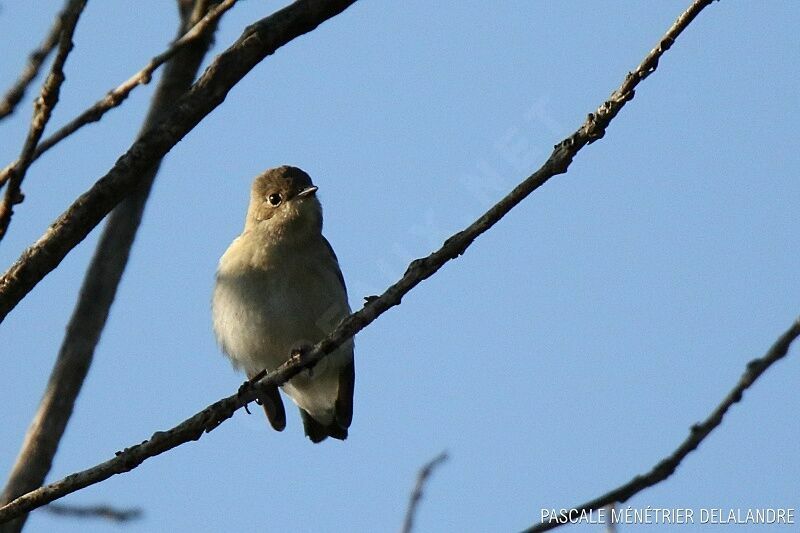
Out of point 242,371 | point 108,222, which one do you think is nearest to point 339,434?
point 242,371

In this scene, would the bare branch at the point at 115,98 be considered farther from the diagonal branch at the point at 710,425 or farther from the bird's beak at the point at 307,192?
the bird's beak at the point at 307,192

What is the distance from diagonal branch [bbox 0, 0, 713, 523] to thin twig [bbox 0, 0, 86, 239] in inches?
38.0

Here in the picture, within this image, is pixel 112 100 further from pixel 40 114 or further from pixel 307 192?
pixel 307 192

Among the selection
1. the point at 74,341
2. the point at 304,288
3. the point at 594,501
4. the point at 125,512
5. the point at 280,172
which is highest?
the point at 280,172

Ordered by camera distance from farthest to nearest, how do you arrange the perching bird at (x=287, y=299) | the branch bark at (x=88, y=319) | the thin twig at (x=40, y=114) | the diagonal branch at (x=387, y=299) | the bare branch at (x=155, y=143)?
the perching bird at (x=287, y=299), the branch bark at (x=88, y=319), the bare branch at (x=155, y=143), the diagonal branch at (x=387, y=299), the thin twig at (x=40, y=114)

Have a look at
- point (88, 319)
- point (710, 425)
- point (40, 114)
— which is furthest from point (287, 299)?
point (710, 425)

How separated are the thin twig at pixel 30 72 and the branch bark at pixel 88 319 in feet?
2.05

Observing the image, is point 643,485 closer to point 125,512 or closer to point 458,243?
point 458,243

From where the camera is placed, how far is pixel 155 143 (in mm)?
3984

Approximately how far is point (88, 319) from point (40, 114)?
229cm

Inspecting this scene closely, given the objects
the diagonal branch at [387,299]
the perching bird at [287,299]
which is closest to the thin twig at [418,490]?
the diagonal branch at [387,299]

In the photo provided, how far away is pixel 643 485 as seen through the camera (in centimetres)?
269

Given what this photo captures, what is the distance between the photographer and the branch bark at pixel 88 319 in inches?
188

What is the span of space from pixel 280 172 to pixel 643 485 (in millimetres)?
6338
